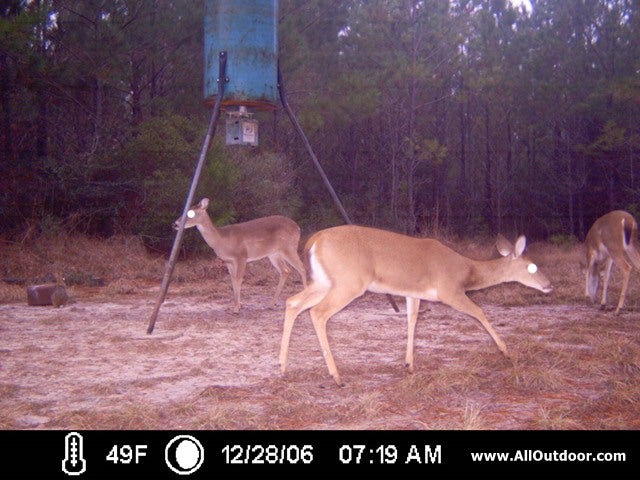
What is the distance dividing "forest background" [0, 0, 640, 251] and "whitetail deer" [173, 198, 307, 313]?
11.8 feet

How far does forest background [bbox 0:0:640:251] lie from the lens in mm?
14570

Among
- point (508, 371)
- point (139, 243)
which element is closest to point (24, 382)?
point (508, 371)

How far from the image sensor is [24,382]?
4.99 metres

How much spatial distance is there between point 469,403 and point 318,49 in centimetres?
2086

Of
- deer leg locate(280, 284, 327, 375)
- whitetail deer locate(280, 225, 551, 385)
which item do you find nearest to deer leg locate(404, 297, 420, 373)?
whitetail deer locate(280, 225, 551, 385)

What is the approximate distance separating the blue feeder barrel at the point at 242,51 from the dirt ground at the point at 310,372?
2.64 m

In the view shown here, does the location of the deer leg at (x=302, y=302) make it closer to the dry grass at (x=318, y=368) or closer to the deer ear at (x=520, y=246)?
the dry grass at (x=318, y=368)

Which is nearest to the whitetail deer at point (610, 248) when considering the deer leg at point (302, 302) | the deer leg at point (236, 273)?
the deer leg at point (236, 273)

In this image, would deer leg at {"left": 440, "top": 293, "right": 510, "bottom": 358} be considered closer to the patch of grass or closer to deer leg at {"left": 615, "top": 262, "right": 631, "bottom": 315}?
the patch of grass

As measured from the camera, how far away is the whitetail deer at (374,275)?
5.29 m

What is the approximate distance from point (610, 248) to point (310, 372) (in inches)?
227

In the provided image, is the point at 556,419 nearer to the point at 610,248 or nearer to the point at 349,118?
the point at 610,248

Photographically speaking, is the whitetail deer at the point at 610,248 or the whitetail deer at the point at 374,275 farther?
the whitetail deer at the point at 610,248

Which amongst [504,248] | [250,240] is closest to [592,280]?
[504,248]
